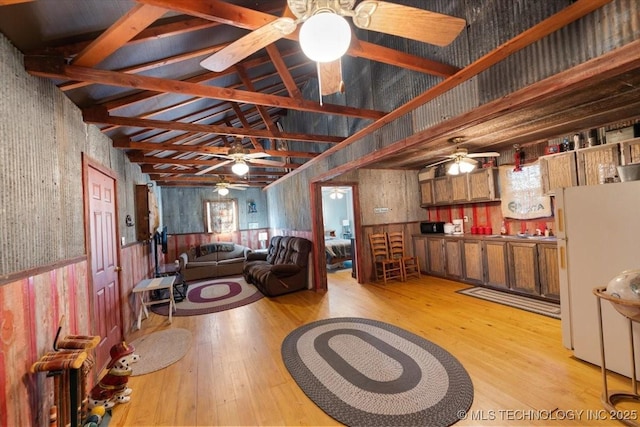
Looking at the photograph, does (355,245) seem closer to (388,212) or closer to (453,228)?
(388,212)

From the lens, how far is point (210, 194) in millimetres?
8312

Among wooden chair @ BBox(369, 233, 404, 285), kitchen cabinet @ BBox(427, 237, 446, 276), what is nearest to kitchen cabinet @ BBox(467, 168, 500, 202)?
kitchen cabinet @ BBox(427, 237, 446, 276)

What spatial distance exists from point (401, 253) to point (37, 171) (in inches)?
219

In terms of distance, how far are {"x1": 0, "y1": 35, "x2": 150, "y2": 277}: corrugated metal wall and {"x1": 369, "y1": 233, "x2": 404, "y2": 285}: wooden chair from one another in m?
4.59

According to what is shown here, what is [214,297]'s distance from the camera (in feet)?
16.5

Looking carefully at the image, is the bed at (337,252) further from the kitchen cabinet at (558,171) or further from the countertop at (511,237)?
the kitchen cabinet at (558,171)

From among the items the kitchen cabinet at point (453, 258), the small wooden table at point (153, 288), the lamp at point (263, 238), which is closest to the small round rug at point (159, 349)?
the small wooden table at point (153, 288)

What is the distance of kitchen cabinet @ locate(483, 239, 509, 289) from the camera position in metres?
4.28

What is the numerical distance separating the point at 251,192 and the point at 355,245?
4.76 meters

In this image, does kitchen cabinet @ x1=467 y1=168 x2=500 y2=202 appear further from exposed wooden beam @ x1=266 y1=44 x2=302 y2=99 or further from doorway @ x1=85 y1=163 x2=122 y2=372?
doorway @ x1=85 y1=163 x2=122 y2=372

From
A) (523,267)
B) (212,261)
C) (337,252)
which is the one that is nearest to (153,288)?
(212,261)

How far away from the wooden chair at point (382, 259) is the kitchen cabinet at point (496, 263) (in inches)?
60.2

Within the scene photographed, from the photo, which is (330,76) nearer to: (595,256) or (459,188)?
(595,256)

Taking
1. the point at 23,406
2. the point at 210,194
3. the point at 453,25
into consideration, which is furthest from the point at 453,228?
the point at 210,194
